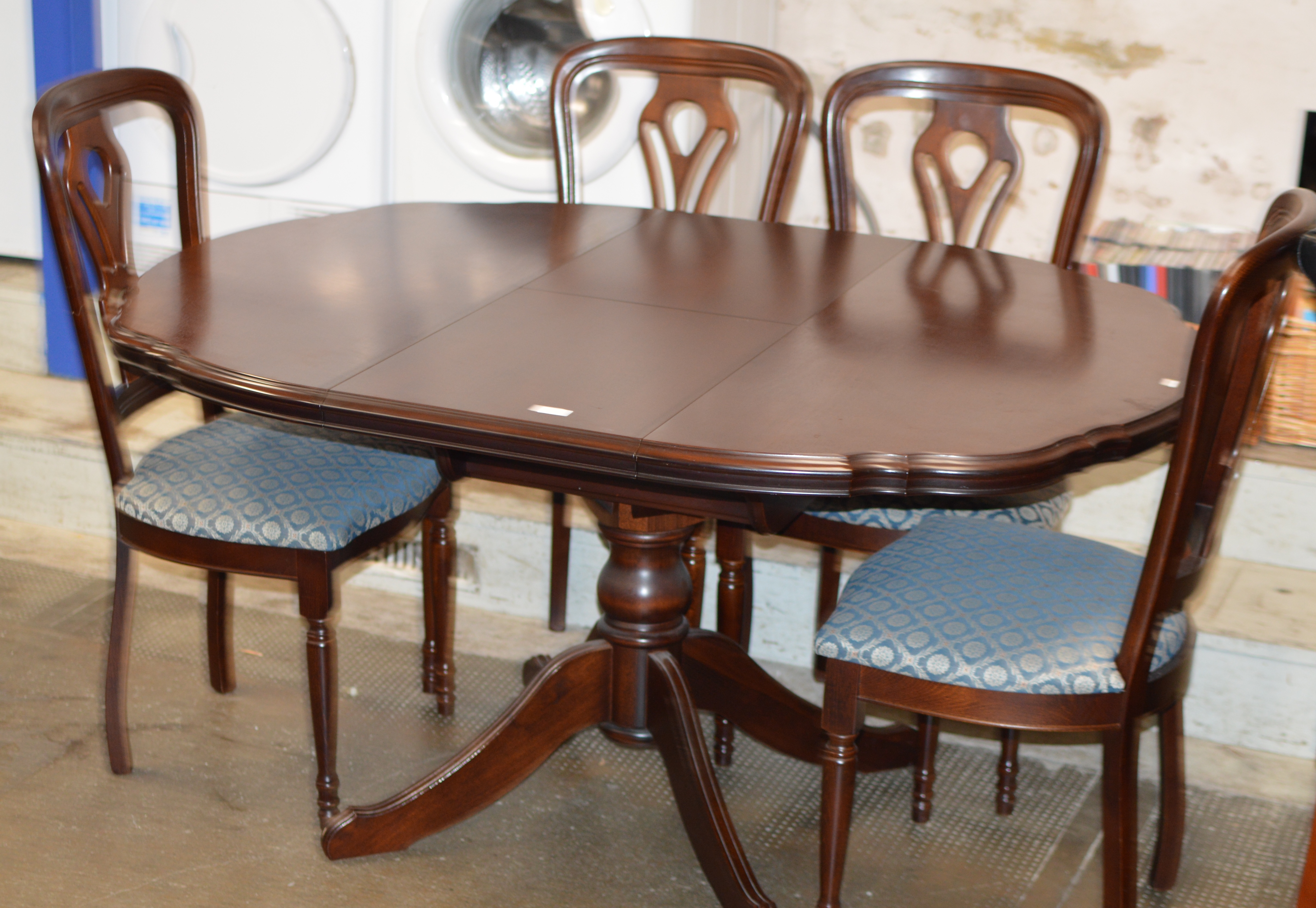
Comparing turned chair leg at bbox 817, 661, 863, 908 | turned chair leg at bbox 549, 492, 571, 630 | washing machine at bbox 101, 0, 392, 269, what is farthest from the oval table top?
washing machine at bbox 101, 0, 392, 269

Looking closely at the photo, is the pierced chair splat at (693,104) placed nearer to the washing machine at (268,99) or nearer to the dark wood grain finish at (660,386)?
the dark wood grain finish at (660,386)

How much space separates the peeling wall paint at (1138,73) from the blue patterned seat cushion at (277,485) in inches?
76.8

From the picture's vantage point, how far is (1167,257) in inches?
121

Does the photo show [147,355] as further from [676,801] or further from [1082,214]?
[1082,214]

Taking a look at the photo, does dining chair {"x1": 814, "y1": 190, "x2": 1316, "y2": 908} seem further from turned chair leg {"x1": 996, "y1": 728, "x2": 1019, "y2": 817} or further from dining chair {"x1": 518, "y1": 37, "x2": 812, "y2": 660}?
dining chair {"x1": 518, "y1": 37, "x2": 812, "y2": 660}

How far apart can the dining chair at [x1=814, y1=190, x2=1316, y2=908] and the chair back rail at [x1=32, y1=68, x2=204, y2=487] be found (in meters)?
1.00

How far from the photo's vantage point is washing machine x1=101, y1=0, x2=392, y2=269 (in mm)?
3004

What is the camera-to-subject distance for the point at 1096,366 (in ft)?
5.15

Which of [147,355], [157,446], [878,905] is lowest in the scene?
[878,905]

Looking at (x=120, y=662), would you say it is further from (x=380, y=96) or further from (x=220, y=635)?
(x=380, y=96)

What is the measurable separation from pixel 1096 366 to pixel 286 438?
118 centimetres

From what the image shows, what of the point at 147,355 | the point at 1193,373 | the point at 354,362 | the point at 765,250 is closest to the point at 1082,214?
the point at 765,250

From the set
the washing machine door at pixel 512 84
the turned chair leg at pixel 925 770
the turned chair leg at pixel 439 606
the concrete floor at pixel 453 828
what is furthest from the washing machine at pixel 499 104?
the turned chair leg at pixel 925 770

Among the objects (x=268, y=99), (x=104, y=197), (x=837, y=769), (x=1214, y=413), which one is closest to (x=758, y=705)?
(x=837, y=769)
